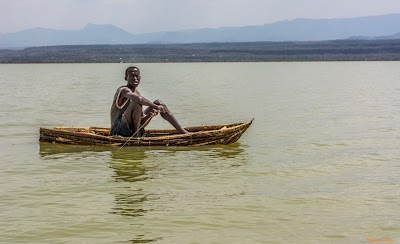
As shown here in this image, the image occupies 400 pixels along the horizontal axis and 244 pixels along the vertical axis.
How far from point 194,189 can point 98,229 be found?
236 centimetres

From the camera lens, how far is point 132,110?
12.0 metres

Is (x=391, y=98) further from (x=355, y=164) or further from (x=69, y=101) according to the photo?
(x=355, y=164)

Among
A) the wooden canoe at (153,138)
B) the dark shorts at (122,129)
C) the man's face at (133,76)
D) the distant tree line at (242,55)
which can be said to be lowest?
the wooden canoe at (153,138)

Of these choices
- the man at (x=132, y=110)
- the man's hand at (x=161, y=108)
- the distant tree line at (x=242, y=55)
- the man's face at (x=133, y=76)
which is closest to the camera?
the man's face at (x=133, y=76)

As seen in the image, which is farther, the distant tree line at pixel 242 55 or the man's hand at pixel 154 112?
the distant tree line at pixel 242 55

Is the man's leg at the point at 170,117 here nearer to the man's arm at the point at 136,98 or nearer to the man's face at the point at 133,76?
the man's arm at the point at 136,98

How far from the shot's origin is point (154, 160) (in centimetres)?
1169

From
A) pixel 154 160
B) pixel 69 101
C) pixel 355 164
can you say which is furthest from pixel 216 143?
pixel 69 101

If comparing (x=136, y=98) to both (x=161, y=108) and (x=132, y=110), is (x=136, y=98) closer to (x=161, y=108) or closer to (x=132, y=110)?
(x=132, y=110)

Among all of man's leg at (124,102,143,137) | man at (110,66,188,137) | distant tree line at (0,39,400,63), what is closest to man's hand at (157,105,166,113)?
man at (110,66,188,137)

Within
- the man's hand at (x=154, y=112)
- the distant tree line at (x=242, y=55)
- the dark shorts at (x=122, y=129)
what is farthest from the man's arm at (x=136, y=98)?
the distant tree line at (x=242, y=55)

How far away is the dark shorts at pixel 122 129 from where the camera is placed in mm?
12266

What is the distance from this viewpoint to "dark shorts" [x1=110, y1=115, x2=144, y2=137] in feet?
40.2

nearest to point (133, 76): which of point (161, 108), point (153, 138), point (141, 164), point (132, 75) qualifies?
point (132, 75)
